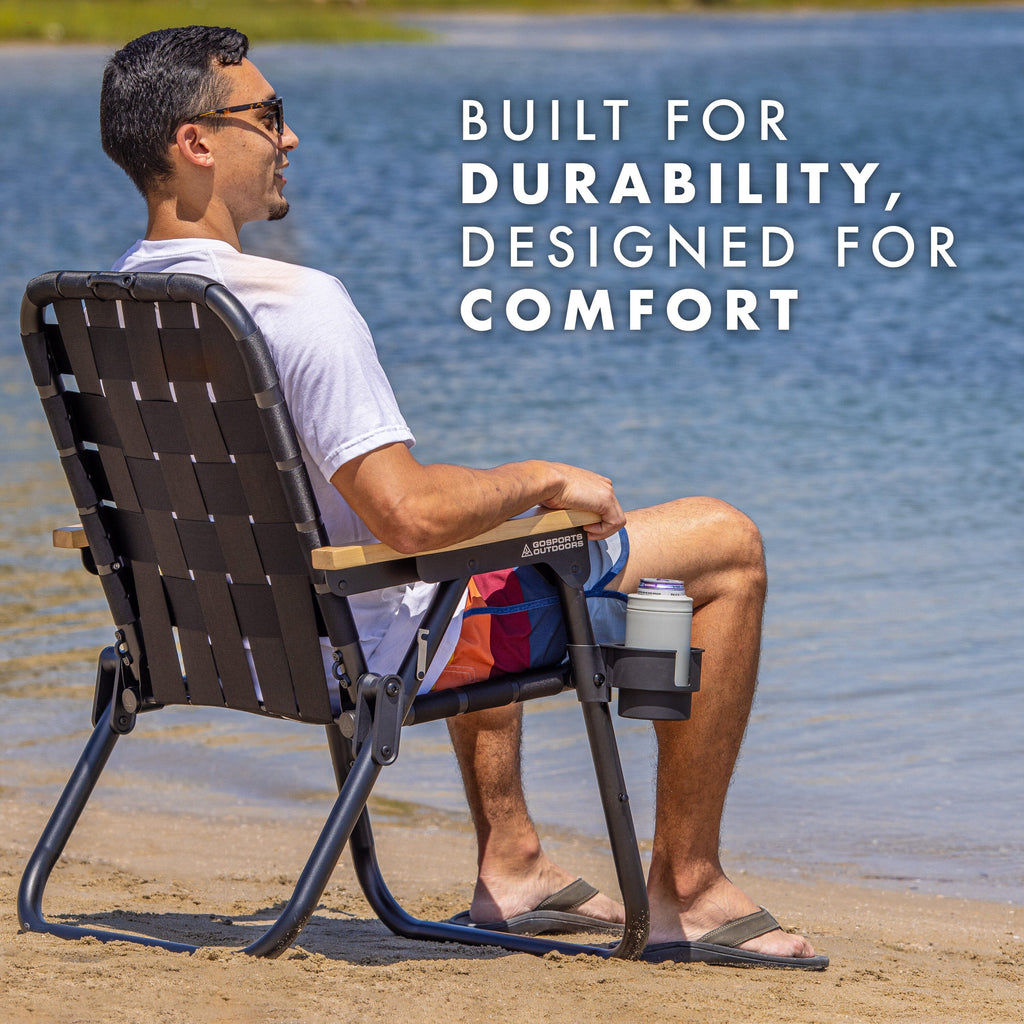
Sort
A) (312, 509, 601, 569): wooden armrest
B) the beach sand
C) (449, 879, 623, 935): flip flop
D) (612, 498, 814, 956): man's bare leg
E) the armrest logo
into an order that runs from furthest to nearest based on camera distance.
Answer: (449, 879, 623, 935): flip flop → (612, 498, 814, 956): man's bare leg → the armrest logo → the beach sand → (312, 509, 601, 569): wooden armrest

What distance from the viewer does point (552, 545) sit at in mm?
2643

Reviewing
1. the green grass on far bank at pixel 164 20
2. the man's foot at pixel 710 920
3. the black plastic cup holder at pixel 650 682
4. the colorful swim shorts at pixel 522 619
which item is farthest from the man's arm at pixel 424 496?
the green grass on far bank at pixel 164 20

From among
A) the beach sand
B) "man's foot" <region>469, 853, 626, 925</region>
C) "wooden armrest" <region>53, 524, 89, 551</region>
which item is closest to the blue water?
the beach sand

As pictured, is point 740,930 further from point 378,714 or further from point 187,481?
point 187,481

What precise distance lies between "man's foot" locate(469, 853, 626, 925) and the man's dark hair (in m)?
1.35

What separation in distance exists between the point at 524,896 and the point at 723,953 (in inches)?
15.8

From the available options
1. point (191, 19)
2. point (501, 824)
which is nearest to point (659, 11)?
point (191, 19)

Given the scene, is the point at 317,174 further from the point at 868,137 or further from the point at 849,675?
the point at 849,675

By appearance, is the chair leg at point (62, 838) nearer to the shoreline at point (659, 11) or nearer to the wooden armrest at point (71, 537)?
the wooden armrest at point (71, 537)

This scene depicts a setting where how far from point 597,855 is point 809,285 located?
34.0ft

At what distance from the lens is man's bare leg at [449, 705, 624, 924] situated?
3111 mm

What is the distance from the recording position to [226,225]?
2.61 meters

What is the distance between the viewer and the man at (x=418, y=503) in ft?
7.96

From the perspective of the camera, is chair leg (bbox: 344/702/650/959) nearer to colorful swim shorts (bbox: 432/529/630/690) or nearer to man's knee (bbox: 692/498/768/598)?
colorful swim shorts (bbox: 432/529/630/690)
